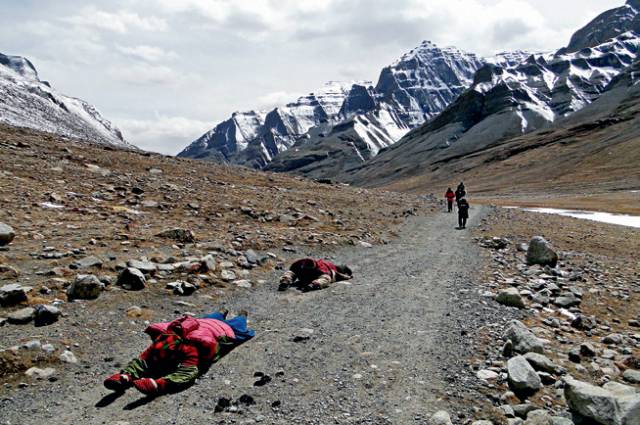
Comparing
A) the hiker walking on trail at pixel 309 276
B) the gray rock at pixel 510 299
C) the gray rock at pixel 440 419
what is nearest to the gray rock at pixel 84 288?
the hiker walking on trail at pixel 309 276

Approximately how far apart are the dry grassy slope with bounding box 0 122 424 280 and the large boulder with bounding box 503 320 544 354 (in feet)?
34.5

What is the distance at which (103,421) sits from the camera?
6.59 m

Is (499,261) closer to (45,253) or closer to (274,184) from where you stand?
(45,253)

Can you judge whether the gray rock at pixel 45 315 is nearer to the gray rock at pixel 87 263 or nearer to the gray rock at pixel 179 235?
the gray rock at pixel 87 263

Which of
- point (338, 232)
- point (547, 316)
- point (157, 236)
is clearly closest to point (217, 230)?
point (157, 236)

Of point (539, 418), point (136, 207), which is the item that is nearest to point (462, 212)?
point (136, 207)

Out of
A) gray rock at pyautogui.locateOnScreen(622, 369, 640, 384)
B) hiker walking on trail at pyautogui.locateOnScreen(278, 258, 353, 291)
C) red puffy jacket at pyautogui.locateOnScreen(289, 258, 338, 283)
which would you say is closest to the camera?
gray rock at pyautogui.locateOnScreen(622, 369, 640, 384)

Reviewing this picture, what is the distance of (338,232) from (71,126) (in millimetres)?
111268

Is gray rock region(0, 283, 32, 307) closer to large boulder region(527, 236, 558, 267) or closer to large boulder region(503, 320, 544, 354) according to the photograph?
large boulder region(503, 320, 544, 354)

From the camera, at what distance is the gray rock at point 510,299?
38.1ft

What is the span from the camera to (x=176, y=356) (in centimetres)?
791

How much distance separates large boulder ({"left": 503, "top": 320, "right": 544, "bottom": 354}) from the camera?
8.42 metres

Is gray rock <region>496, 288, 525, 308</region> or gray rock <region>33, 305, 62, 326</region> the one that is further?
gray rock <region>496, 288, 525, 308</region>

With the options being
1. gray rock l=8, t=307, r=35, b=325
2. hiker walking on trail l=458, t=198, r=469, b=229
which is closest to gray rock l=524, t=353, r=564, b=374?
gray rock l=8, t=307, r=35, b=325
